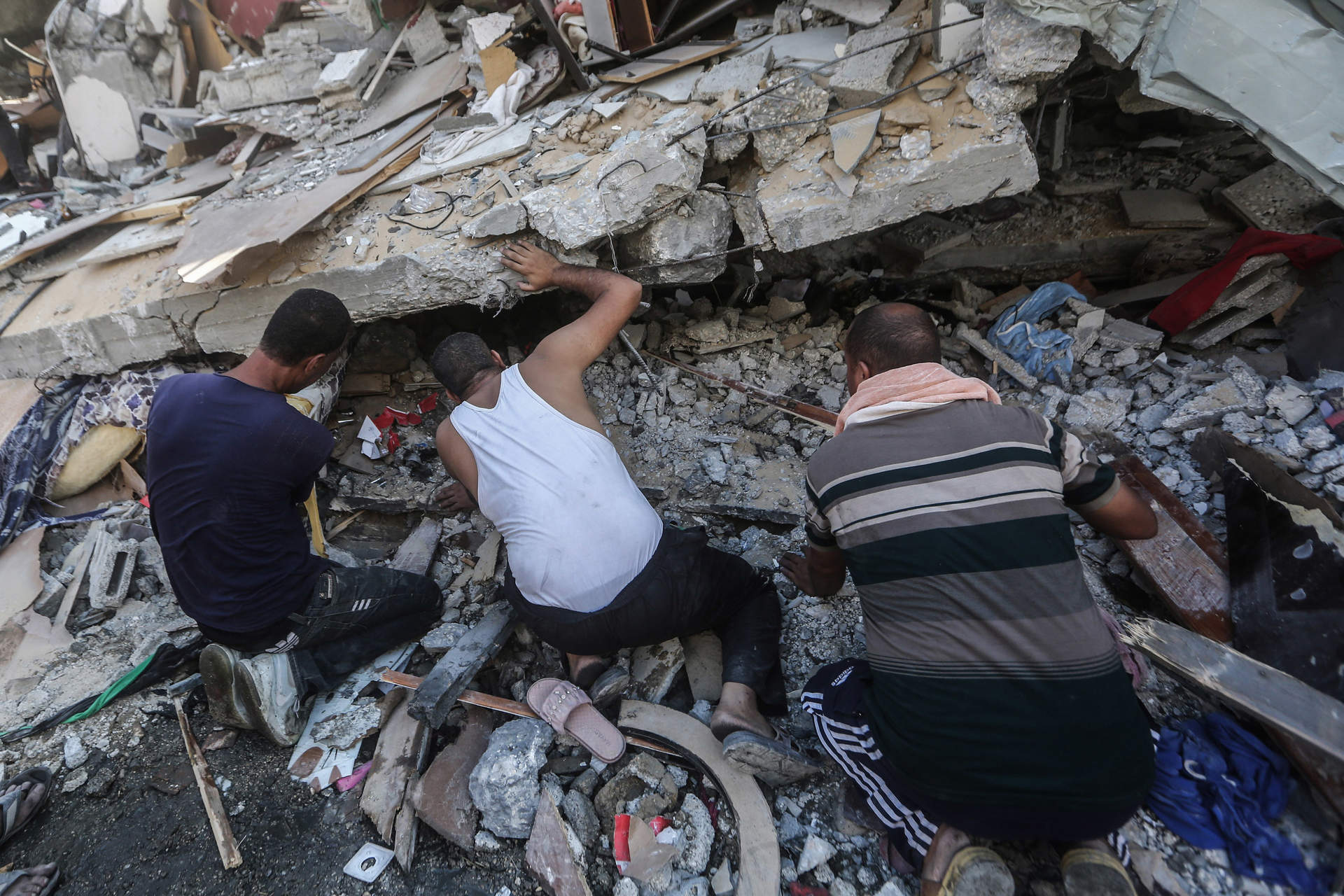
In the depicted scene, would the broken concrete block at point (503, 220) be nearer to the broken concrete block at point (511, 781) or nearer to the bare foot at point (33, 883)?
the broken concrete block at point (511, 781)

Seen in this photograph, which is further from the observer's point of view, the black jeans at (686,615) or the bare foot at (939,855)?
the black jeans at (686,615)

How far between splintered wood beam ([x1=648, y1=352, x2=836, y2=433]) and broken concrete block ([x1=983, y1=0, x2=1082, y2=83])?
70.7 inches

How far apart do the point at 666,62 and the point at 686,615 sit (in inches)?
124

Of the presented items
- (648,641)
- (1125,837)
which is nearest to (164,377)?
(648,641)

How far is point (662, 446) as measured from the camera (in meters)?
3.80

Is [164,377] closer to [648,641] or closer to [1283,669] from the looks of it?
[648,641]

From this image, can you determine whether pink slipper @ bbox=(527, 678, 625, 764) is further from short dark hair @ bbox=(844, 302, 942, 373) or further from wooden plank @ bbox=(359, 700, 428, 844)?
short dark hair @ bbox=(844, 302, 942, 373)

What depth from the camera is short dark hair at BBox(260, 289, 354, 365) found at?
2.54m

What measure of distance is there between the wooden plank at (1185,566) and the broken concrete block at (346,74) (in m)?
5.76

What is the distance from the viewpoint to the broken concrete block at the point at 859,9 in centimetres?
328

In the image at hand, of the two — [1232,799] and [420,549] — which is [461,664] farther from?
[1232,799]

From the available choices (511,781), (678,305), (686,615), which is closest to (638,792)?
(511,781)

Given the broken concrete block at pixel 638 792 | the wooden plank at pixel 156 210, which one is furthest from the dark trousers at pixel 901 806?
the wooden plank at pixel 156 210

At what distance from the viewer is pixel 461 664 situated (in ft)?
9.00
